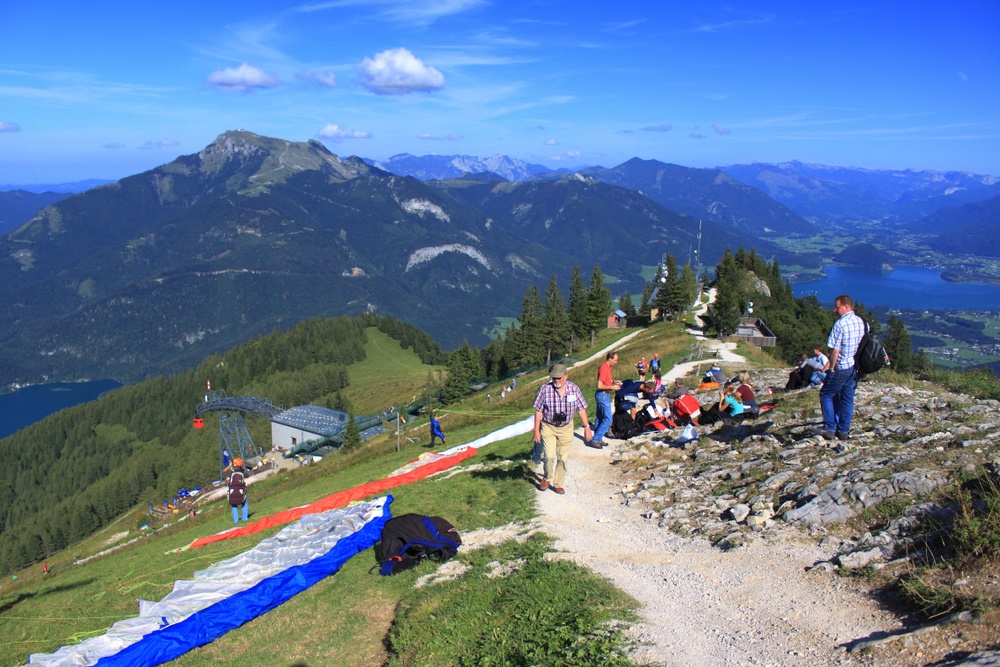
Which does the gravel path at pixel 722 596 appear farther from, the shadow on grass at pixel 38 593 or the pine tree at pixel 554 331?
the pine tree at pixel 554 331

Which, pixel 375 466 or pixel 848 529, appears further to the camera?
pixel 375 466

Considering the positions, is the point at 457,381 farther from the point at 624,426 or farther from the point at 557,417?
the point at 557,417

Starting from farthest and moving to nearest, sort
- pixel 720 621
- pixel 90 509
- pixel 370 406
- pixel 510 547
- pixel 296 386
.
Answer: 1. pixel 296 386
2. pixel 370 406
3. pixel 90 509
4. pixel 510 547
5. pixel 720 621

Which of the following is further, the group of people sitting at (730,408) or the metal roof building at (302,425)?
the metal roof building at (302,425)

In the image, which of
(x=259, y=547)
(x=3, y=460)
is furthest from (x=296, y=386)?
(x=259, y=547)

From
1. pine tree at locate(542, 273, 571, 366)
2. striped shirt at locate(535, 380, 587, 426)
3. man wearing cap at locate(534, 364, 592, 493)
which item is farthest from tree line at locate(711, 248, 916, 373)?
striped shirt at locate(535, 380, 587, 426)

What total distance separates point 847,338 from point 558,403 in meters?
6.26

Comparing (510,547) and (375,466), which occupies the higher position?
(510,547)

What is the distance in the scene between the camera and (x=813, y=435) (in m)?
13.7

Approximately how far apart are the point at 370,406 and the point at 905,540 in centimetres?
10630

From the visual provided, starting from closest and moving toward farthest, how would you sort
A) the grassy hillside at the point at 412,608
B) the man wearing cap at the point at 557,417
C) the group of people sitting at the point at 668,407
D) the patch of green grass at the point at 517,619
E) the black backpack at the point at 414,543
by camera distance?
the patch of green grass at the point at 517,619 → the grassy hillside at the point at 412,608 → the black backpack at the point at 414,543 → the man wearing cap at the point at 557,417 → the group of people sitting at the point at 668,407

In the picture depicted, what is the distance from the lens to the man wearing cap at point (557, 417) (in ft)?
43.1

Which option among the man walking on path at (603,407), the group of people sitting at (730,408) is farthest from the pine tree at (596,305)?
the man walking on path at (603,407)

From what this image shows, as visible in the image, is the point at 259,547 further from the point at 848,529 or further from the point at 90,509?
the point at 90,509
